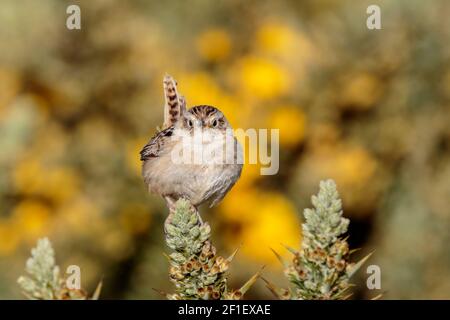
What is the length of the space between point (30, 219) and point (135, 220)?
0.77m

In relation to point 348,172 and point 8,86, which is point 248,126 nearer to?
point 348,172

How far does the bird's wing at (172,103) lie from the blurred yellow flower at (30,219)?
1.81 meters

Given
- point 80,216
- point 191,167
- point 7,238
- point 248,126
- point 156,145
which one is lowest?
point 191,167

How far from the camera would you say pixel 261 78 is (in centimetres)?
622

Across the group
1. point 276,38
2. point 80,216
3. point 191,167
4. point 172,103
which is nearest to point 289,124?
point 276,38

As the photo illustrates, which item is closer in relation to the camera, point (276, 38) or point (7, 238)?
point (7, 238)

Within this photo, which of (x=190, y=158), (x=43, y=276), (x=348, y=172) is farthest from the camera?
(x=348, y=172)

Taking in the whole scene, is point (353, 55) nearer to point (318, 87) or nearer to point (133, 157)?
point (318, 87)

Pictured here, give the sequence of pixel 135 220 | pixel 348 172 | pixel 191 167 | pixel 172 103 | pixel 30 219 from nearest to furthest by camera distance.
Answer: pixel 191 167 < pixel 172 103 < pixel 135 220 < pixel 30 219 < pixel 348 172

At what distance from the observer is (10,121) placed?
12.1ft

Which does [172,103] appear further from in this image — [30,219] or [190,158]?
[30,219]

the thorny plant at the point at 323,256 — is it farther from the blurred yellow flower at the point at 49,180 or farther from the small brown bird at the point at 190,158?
the blurred yellow flower at the point at 49,180

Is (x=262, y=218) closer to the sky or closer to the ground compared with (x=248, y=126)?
closer to the ground
